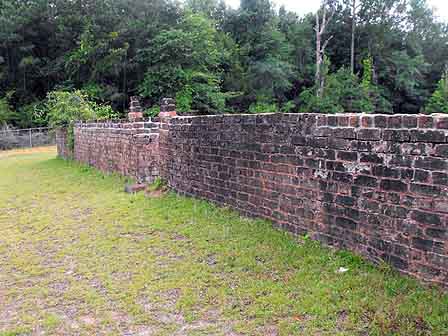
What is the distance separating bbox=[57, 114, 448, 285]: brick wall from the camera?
3.17 metres

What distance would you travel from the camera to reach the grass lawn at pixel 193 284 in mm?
3002

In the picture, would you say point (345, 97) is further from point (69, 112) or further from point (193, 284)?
point (193, 284)

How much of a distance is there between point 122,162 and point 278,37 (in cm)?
3041

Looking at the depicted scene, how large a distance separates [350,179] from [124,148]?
22.2 feet

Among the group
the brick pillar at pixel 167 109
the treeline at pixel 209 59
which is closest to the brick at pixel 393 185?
the brick pillar at pixel 167 109

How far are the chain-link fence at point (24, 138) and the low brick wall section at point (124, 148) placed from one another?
14.4 m

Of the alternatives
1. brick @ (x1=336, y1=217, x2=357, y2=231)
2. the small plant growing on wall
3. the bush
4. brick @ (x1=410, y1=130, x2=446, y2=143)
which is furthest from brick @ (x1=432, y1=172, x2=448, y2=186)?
the bush

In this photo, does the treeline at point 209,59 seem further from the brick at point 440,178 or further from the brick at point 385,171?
the brick at point 440,178

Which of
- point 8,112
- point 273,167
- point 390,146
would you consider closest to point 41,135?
point 8,112

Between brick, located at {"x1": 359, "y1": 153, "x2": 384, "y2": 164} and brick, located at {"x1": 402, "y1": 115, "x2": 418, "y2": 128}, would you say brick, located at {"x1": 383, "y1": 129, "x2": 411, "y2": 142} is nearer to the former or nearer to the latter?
brick, located at {"x1": 402, "y1": 115, "x2": 418, "y2": 128}

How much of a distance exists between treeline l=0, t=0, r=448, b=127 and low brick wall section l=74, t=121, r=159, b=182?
680 inches

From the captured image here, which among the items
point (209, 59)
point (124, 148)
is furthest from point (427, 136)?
point (209, 59)

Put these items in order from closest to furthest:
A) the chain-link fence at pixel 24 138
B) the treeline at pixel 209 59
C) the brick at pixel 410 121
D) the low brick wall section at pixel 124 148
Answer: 1. the brick at pixel 410 121
2. the low brick wall section at pixel 124 148
3. the chain-link fence at pixel 24 138
4. the treeline at pixel 209 59

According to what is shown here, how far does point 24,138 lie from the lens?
26266 mm
